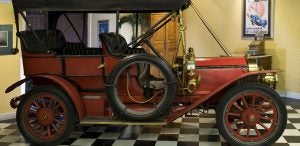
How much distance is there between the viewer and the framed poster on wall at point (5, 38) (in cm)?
552

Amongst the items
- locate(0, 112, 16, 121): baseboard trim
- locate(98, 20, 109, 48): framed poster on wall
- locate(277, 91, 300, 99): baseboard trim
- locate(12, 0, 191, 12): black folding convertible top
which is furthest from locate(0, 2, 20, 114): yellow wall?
locate(277, 91, 300, 99): baseboard trim

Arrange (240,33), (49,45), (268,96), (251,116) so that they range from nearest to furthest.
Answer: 1. (268,96)
2. (251,116)
3. (49,45)
4. (240,33)

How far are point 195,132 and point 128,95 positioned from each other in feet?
3.53

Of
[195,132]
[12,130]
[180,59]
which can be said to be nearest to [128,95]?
[180,59]

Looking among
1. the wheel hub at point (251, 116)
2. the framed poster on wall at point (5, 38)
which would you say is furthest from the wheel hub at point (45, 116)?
the wheel hub at point (251, 116)

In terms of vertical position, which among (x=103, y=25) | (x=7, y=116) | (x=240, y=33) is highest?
(x=103, y=25)

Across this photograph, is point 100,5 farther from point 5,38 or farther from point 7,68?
point 7,68

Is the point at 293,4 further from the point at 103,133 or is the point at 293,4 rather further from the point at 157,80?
the point at 103,133

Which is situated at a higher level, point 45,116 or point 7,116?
point 45,116

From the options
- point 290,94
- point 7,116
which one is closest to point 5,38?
point 7,116

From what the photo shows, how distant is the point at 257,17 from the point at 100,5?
4524mm

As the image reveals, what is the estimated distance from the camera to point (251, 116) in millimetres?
4160

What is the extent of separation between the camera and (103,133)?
4.90 metres

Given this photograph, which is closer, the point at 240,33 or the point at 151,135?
the point at 151,135
